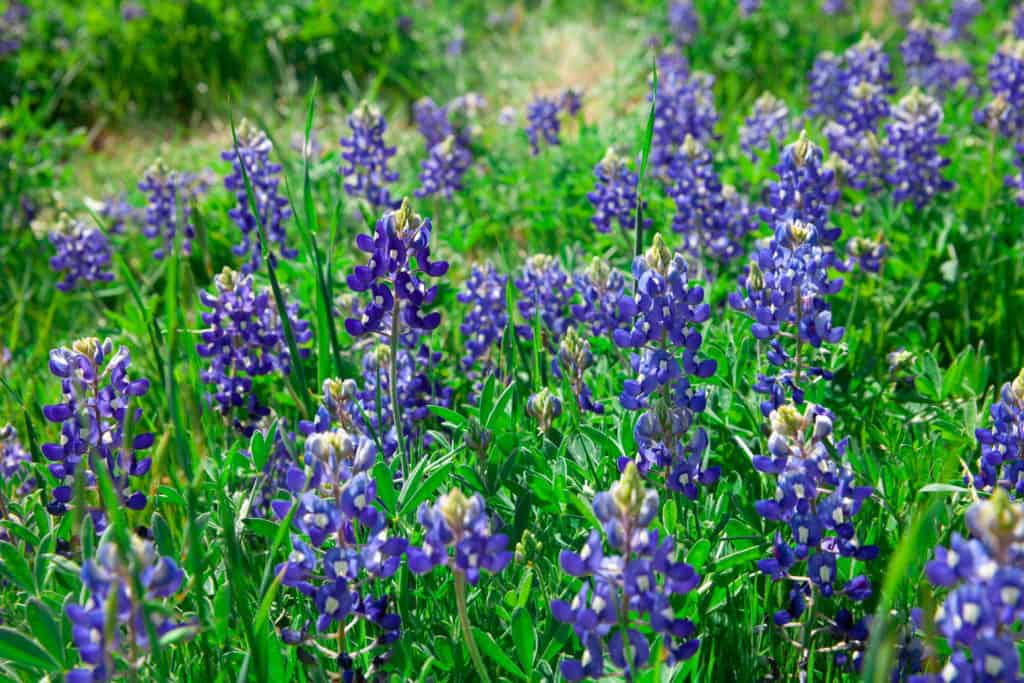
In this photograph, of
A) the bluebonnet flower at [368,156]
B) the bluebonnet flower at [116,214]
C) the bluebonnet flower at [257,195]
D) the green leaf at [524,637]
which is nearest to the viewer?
the green leaf at [524,637]

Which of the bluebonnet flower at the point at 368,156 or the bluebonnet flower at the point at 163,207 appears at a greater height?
the bluebonnet flower at the point at 368,156

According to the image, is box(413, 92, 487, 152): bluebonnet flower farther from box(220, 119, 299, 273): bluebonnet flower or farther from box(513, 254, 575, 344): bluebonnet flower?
box(513, 254, 575, 344): bluebonnet flower

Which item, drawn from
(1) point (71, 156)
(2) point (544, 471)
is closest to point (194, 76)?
(1) point (71, 156)

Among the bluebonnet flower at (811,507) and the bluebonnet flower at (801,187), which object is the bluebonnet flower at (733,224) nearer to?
the bluebonnet flower at (801,187)

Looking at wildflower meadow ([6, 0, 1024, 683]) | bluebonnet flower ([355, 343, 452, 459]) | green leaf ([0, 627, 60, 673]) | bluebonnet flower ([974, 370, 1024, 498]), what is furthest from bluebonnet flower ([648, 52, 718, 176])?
green leaf ([0, 627, 60, 673])

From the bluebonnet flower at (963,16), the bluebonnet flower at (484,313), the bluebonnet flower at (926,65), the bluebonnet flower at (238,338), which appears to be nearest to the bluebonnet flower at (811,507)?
the bluebonnet flower at (484,313)

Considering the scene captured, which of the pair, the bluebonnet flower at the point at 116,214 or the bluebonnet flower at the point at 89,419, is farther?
the bluebonnet flower at the point at 116,214

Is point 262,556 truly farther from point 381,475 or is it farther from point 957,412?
point 957,412
